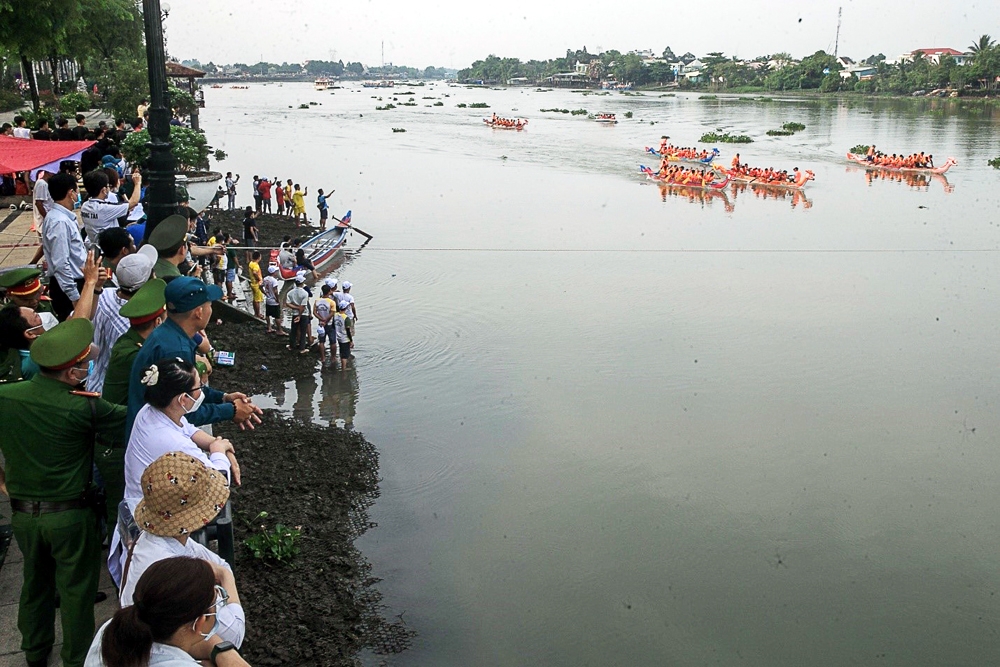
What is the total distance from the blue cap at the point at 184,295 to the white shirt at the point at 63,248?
3.25m

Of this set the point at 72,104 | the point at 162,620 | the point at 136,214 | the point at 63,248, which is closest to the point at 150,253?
the point at 63,248

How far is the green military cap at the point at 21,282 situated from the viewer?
237 inches

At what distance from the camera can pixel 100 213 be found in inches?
337

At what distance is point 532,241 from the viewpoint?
23.4 metres

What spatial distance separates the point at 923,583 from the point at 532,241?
16.3 meters

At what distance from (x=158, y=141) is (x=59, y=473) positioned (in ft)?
16.5

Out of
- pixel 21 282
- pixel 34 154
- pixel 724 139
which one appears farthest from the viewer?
pixel 724 139

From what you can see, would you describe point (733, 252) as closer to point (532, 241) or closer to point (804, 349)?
point (532, 241)

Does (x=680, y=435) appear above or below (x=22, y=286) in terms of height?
below

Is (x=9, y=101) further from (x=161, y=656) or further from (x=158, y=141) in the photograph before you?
(x=161, y=656)

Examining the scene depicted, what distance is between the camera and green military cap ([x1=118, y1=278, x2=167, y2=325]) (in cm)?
468

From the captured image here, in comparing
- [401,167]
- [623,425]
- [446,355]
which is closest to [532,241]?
[446,355]

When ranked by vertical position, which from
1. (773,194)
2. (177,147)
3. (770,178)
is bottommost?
(773,194)

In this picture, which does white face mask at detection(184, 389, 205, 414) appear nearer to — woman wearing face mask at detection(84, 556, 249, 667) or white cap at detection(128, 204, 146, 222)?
woman wearing face mask at detection(84, 556, 249, 667)
